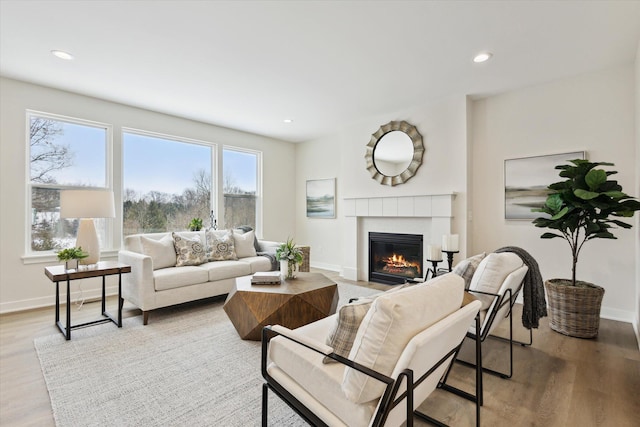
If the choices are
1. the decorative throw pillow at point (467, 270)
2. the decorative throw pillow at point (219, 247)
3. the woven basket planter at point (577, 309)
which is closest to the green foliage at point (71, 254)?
the decorative throw pillow at point (219, 247)

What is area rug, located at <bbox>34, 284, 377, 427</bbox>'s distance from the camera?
5.80 ft

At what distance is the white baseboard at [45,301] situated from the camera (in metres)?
3.51

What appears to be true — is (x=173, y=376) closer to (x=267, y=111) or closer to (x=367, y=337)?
(x=367, y=337)

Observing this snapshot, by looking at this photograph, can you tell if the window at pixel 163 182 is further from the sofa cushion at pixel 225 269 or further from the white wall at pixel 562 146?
the white wall at pixel 562 146

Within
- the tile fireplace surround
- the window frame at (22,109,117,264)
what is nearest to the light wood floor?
the window frame at (22,109,117,264)

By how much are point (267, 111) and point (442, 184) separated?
9.22ft

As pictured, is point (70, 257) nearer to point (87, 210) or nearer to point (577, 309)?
point (87, 210)

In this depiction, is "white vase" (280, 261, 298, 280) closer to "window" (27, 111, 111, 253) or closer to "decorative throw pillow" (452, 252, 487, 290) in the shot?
"decorative throw pillow" (452, 252, 487, 290)

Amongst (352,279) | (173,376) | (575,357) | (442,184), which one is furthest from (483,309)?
(352,279)

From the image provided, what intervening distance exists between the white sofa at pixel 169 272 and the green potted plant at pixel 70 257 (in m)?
0.49

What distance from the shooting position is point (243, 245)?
4516mm

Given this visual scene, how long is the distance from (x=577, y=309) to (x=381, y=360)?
2846 mm

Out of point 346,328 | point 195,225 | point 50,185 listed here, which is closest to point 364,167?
point 195,225

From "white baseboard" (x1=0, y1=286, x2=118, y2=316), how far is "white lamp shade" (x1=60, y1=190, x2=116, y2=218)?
61.1 inches
